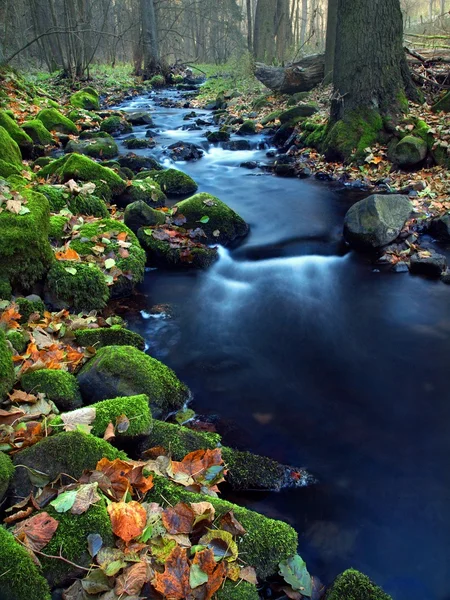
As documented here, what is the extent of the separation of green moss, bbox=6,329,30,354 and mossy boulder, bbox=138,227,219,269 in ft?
10.1

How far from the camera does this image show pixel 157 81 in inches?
1117

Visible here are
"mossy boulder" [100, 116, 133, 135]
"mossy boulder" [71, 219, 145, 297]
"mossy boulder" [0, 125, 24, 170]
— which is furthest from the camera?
"mossy boulder" [100, 116, 133, 135]

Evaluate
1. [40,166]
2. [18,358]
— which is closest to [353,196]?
[40,166]

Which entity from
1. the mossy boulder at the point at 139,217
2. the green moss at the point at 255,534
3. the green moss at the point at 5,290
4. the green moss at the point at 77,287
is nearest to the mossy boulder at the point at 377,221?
the mossy boulder at the point at 139,217

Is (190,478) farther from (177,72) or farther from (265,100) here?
(177,72)

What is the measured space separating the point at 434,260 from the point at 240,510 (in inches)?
200

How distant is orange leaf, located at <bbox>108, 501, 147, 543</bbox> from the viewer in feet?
7.86

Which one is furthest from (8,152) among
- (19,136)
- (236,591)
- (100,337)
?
(236,591)

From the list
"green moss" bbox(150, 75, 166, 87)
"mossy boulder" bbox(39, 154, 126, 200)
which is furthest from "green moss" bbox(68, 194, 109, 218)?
"green moss" bbox(150, 75, 166, 87)

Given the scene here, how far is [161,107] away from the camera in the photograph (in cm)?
2127

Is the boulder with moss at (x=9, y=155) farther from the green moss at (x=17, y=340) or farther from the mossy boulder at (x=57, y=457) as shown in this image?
the mossy boulder at (x=57, y=457)

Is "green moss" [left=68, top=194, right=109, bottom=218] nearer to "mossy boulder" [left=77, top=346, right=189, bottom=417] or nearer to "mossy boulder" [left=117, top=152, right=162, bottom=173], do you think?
"mossy boulder" [left=117, top=152, right=162, bottom=173]

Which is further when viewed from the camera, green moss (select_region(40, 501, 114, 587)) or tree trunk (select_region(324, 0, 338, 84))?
tree trunk (select_region(324, 0, 338, 84))

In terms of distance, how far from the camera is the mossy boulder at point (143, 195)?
28.2 feet
